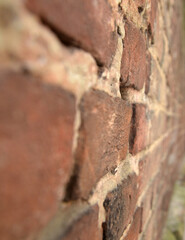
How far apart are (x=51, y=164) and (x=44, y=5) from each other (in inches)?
7.3

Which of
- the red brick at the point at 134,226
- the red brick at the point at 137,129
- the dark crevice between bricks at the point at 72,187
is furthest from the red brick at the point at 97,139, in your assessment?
the red brick at the point at 134,226

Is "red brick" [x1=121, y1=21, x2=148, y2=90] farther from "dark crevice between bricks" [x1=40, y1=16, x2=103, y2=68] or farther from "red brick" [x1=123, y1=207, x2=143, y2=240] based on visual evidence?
"red brick" [x1=123, y1=207, x2=143, y2=240]

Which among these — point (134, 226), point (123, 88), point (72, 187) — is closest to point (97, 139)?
point (72, 187)

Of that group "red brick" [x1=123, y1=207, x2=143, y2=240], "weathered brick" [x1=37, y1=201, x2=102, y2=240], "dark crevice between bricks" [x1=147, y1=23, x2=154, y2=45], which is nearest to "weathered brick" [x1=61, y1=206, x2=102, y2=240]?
"weathered brick" [x1=37, y1=201, x2=102, y2=240]

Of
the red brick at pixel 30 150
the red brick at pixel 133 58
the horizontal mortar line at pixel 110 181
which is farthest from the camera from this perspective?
the red brick at pixel 133 58

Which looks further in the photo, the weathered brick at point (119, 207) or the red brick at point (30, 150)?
the weathered brick at point (119, 207)

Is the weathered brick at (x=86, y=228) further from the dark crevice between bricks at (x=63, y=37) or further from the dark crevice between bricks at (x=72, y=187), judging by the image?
the dark crevice between bricks at (x=63, y=37)

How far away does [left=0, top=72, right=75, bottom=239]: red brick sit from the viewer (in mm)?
242

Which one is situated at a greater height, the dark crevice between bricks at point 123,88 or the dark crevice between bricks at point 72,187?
the dark crevice between bricks at point 123,88

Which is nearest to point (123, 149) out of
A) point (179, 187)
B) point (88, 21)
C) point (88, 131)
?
point (88, 131)

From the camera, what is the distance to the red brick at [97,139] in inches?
15.4

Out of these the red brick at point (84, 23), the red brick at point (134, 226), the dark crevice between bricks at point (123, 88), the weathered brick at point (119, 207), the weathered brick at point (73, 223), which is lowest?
the red brick at point (134, 226)

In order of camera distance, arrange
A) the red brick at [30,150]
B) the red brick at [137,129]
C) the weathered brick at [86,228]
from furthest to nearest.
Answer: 1. the red brick at [137,129]
2. the weathered brick at [86,228]
3. the red brick at [30,150]

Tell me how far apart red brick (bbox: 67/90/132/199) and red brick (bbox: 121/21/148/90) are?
8 centimetres
